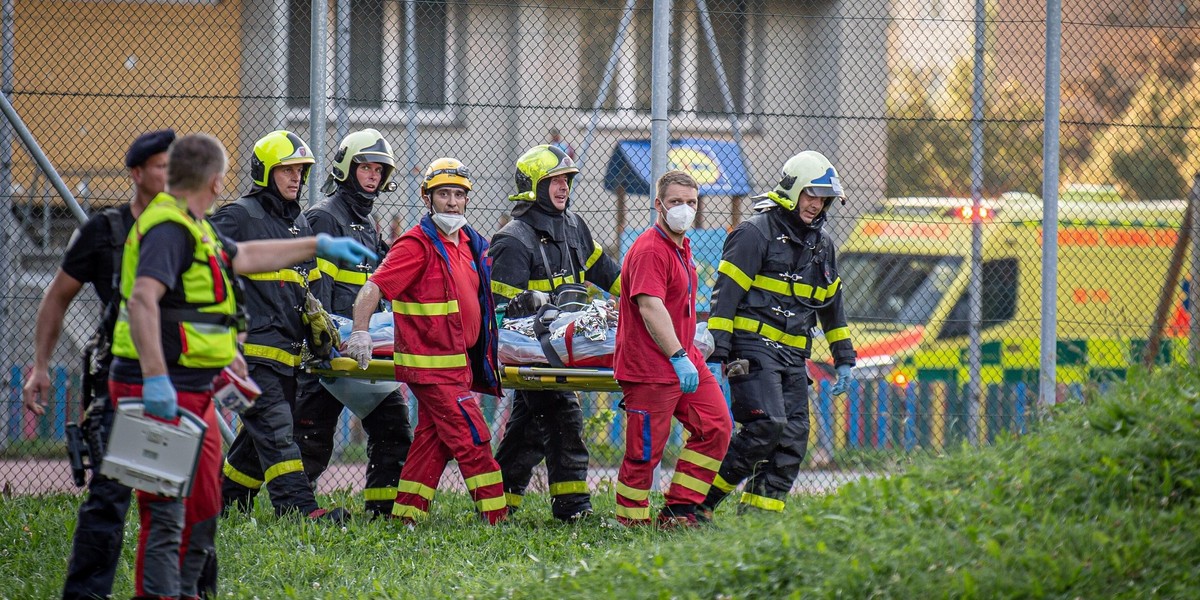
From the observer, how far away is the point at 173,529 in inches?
177

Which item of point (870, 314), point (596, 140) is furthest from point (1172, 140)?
point (596, 140)

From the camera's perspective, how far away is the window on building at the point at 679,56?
37.9ft

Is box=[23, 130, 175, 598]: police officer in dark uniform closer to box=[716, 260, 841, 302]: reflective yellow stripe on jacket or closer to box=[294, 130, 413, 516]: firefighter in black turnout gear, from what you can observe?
box=[294, 130, 413, 516]: firefighter in black turnout gear

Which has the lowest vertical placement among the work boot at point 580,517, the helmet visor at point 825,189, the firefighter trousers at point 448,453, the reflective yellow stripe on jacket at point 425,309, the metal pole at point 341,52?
the work boot at point 580,517

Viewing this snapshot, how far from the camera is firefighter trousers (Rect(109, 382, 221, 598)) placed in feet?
14.6

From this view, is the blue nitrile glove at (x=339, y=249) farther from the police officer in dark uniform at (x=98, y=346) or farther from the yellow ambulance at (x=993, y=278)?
the yellow ambulance at (x=993, y=278)

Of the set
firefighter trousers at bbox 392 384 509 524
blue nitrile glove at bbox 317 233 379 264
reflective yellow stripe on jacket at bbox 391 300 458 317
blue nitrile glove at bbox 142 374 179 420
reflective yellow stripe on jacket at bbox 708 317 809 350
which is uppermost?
blue nitrile glove at bbox 317 233 379 264

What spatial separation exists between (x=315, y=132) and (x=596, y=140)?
2.53 m

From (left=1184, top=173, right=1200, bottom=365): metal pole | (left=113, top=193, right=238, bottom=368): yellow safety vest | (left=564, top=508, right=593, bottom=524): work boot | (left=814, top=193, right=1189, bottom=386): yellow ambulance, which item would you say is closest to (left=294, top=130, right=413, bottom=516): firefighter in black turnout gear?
(left=564, top=508, right=593, bottom=524): work boot

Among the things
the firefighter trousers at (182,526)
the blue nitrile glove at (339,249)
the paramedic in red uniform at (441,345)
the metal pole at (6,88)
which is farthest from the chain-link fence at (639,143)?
the firefighter trousers at (182,526)

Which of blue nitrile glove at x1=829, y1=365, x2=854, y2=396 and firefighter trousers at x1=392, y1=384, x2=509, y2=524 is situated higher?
blue nitrile glove at x1=829, y1=365, x2=854, y2=396

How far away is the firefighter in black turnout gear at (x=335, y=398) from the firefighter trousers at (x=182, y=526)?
230 centimetres

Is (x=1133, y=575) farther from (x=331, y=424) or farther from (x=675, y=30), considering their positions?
(x=675, y=30)

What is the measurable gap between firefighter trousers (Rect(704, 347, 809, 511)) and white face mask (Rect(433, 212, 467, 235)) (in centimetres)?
168
